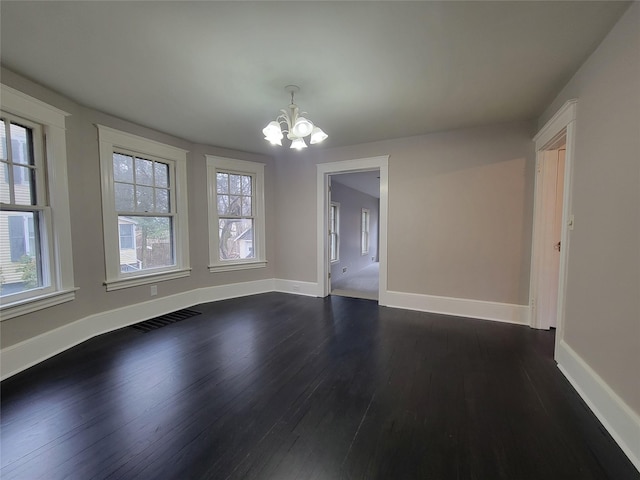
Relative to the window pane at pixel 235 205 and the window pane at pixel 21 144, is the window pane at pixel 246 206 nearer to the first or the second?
the window pane at pixel 235 205

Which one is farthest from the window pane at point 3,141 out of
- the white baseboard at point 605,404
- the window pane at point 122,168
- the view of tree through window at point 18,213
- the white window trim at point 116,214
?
the white baseboard at point 605,404

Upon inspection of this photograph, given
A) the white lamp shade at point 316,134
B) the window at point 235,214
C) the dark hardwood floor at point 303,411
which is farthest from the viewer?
the window at point 235,214

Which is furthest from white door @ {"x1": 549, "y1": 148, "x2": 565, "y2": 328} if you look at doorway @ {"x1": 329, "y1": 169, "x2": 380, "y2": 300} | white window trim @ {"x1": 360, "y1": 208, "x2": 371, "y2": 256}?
white window trim @ {"x1": 360, "y1": 208, "x2": 371, "y2": 256}

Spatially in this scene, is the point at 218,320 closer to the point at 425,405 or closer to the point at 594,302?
the point at 425,405

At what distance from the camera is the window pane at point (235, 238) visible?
14.3 ft

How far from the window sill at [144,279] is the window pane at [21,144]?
138cm

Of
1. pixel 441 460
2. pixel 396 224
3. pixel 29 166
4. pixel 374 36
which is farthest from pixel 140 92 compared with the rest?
pixel 441 460

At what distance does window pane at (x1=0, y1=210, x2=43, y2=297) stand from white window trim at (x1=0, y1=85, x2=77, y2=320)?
90 millimetres

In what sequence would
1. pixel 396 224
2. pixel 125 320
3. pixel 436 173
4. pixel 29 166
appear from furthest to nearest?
pixel 396 224 < pixel 436 173 < pixel 125 320 < pixel 29 166

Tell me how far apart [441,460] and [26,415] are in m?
2.51

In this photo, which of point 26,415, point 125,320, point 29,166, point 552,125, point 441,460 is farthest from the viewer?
point 125,320

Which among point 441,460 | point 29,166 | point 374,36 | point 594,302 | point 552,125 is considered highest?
point 374,36

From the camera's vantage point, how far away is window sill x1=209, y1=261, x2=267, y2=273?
13.8 feet

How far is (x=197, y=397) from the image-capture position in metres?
1.86
